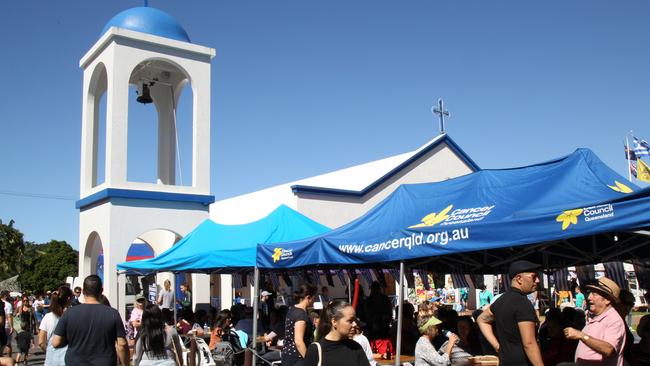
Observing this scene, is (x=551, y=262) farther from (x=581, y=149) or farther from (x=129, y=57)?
(x=129, y=57)

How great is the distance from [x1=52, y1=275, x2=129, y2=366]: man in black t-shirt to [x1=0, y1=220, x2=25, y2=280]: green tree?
64.2 meters

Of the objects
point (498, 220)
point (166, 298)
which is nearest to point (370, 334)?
point (498, 220)

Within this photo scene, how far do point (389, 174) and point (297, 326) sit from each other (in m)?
17.2

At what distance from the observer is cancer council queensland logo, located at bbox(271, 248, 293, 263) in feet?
32.2

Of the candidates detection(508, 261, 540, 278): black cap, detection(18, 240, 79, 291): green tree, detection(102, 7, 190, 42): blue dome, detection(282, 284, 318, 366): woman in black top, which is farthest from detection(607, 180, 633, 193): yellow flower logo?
detection(18, 240, 79, 291): green tree

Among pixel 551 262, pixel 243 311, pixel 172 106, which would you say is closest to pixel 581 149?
pixel 551 262

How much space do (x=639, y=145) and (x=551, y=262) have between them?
2049 centimetres

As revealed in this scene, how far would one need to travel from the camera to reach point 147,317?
668 cm

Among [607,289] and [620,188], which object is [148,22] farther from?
[607,289]

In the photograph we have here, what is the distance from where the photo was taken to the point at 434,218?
7961 mm

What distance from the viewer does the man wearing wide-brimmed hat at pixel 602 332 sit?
492 centimetres

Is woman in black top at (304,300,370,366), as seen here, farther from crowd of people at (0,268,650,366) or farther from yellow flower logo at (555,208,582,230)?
yellow flower logo at (555,208,582,230)

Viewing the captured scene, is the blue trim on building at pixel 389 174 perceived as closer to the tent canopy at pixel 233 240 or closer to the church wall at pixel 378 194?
the church wall at pixel 378 194

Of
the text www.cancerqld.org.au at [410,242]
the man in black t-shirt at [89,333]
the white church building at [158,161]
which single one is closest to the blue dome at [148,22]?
the white church building at [158,161]
